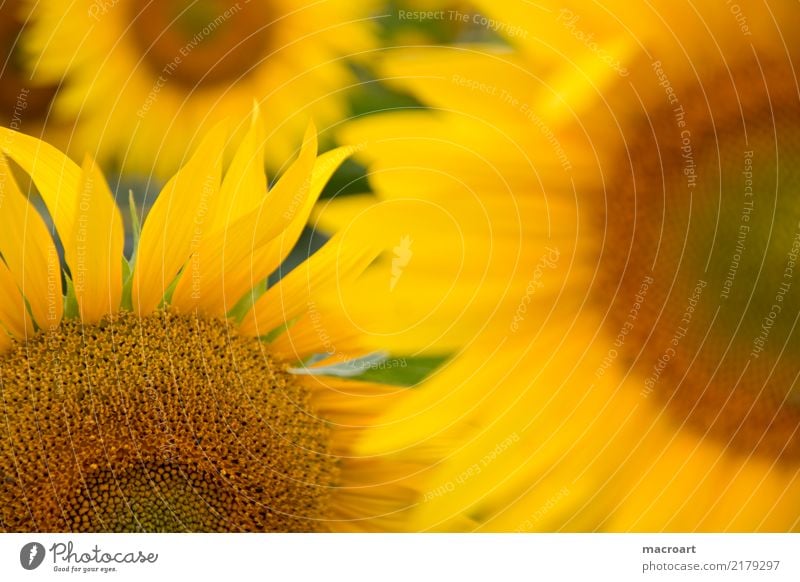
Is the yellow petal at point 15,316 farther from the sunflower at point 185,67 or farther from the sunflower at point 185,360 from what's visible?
the sunflower at point 185,67

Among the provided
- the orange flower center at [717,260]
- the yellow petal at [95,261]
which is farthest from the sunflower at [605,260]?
the yellow petal at [95,261]

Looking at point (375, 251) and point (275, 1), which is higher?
point (275, 1)

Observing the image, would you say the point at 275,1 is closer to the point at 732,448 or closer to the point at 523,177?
the point at 523,177

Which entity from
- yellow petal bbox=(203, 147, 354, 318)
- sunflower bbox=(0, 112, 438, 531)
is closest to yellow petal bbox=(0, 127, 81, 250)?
sunflower bbox=(0, 112, 438, 531)
